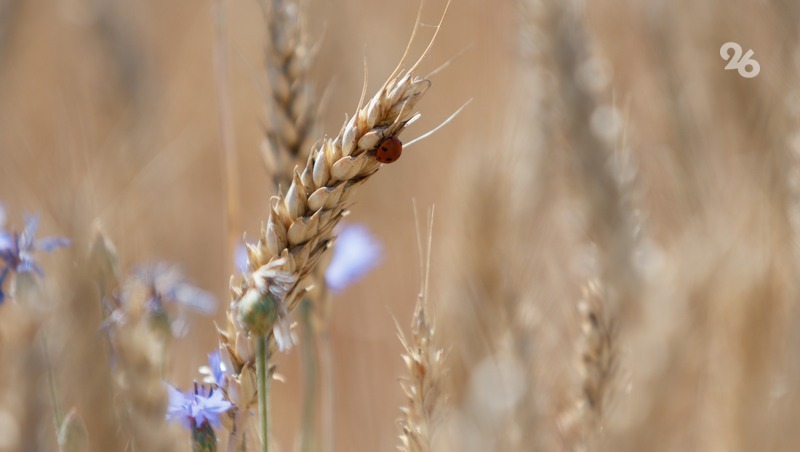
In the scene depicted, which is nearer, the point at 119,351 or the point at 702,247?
the point at 119,351

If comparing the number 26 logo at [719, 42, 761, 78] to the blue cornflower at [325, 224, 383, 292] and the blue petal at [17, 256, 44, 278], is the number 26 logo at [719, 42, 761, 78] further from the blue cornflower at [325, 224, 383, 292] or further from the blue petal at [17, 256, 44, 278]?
the blue petal at [17, 256, 44, 278]

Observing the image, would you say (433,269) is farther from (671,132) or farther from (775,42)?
(775,42)

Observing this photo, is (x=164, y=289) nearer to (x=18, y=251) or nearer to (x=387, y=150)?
(x=18, y=251)

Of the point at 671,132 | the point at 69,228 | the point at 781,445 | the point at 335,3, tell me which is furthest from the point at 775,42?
the point at 69,228

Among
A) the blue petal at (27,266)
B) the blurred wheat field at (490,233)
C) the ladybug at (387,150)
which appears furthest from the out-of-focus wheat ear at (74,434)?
the ladybug at (387,150)

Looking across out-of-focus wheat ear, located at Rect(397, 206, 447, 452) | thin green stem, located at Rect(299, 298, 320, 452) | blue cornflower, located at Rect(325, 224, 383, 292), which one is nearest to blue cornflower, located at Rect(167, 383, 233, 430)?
out-of-focus wheat ear, located at Rect(397, 206, 447, 452)

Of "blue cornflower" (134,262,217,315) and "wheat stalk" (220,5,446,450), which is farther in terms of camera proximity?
"blue cornflower" (134,262,217,315)

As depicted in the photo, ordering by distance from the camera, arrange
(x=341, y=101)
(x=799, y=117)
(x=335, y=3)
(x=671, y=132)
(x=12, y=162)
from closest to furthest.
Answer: (x=799, y=117)
(x=12, y=162)
(x=671, y=132)
(x=335, y=3)
(x=341, y=101)
